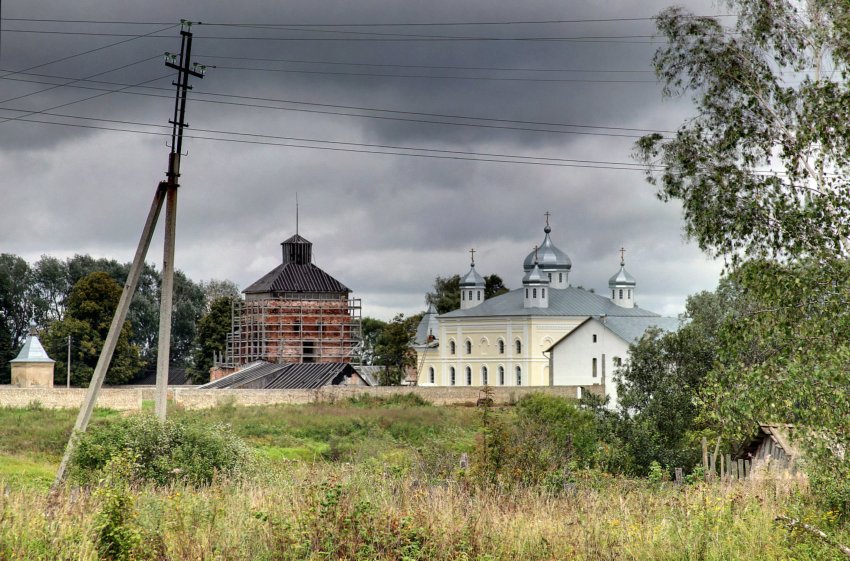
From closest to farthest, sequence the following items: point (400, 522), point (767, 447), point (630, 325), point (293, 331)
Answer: point (400, 522) < point (767, 447) < point (630, 325) < point (293, 331)

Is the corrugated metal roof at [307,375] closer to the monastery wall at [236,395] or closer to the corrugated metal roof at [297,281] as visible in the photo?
the monastery wall at [236,395]

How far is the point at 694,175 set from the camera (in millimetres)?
15055

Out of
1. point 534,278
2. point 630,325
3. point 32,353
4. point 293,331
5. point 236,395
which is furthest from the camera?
point 534,278

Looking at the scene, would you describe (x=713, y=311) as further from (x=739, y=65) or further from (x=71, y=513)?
(x=71, y=513)

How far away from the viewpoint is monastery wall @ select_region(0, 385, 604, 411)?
45281mm

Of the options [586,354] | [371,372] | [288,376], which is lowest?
[288,376]

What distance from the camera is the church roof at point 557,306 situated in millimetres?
83750

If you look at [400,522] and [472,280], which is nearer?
[400,522]

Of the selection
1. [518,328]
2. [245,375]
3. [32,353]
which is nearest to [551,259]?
[518,328]

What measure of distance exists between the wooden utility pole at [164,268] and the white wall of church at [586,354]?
47.0 m

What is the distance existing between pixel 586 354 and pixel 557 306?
17.2 metres

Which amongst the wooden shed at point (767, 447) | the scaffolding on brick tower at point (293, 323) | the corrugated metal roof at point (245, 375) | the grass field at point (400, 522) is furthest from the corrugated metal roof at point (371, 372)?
the grass field at point (400, 522)

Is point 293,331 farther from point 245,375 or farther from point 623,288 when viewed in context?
point 623,288

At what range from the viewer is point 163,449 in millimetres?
17641
